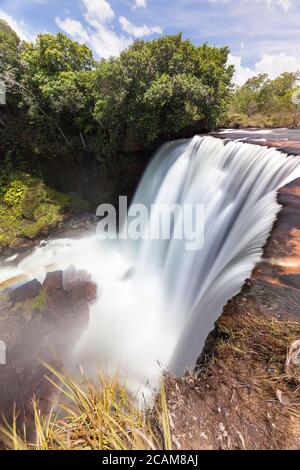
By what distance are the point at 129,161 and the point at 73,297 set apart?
7.50 metres

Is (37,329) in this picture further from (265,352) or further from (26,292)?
(265,352)

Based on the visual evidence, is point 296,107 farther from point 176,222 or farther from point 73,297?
point 73,297

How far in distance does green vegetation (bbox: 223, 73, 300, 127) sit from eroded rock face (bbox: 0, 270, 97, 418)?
12356mm

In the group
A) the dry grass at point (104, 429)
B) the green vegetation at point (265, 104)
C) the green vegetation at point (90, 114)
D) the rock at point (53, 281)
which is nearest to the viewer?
the dry grass at point (104, 429)

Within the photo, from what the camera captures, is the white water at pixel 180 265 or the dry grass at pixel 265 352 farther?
the white water at pixel 180 265

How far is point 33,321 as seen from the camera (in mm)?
7469

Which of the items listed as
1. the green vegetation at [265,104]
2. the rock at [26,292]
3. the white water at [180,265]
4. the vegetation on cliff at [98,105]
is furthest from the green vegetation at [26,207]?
the green vegetation at [265,104]

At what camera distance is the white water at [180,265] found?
14.0 ft


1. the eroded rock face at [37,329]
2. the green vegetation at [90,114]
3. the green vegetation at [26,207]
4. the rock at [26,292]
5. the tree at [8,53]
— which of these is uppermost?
the tree at [8,53]

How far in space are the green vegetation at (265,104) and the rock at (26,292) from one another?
1283cm

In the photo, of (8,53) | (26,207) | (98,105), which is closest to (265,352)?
(98,105)

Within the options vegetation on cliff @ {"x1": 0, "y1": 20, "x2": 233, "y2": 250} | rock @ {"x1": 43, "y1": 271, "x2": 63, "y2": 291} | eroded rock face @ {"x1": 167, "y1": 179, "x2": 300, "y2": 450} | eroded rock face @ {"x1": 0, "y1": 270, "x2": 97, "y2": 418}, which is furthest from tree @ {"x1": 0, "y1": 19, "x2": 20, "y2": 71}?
eroded rock face @ {"x1": 167, "y1": 179, "x2": 300, "y2": 450}

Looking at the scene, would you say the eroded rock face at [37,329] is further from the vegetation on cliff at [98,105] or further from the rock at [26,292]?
the vegetation on cliff at [98,105]

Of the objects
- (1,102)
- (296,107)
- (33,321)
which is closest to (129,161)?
(1,102)
